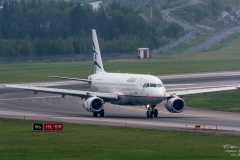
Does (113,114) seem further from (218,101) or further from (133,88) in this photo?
(218,101)

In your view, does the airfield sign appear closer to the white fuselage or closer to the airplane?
the airplane

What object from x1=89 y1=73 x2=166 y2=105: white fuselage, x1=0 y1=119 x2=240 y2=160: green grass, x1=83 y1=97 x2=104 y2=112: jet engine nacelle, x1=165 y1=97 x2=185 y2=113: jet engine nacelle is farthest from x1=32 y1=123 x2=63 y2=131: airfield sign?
x1=165 y1=97 x2=185 y2=113: jet engine nacelle

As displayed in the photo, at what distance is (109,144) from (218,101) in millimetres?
37303

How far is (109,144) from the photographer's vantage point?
40.3 metres

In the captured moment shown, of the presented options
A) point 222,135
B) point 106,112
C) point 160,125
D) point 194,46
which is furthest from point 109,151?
point 194,46

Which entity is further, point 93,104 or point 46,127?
point 93,104

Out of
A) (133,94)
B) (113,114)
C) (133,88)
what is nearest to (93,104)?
(133,94)

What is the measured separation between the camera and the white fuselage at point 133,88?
191 feet

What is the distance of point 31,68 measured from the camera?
461 ft

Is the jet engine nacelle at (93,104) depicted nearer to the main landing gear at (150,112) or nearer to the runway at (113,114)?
the runway at (113,114)

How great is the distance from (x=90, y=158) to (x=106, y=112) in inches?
1274

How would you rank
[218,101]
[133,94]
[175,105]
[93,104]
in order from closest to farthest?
[175,105], [93,104], [133,94], [218,101]

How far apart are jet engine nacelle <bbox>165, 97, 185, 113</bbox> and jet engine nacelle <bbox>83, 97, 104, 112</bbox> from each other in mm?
5926

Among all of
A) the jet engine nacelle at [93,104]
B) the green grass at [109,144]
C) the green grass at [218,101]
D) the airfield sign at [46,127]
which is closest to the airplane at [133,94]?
the jet engine nacelle at [93,104]
